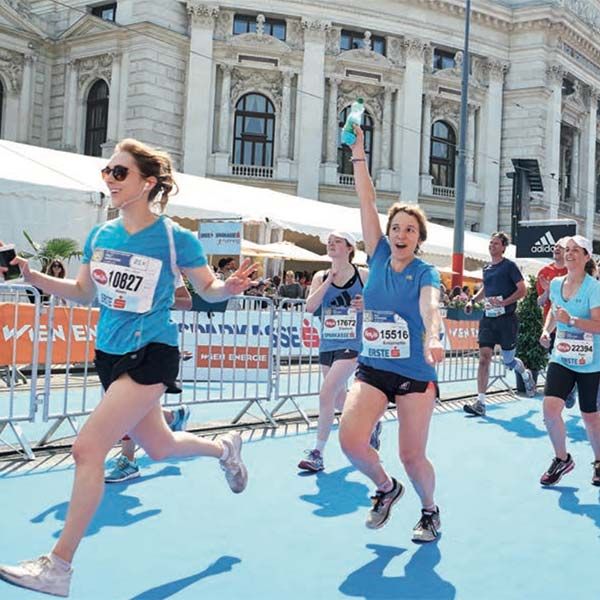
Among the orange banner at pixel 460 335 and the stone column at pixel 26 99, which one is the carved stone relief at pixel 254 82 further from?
the orange banner at pixel 460 335

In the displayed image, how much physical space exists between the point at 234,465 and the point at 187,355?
11.3 ft

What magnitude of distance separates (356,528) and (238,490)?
71 cm

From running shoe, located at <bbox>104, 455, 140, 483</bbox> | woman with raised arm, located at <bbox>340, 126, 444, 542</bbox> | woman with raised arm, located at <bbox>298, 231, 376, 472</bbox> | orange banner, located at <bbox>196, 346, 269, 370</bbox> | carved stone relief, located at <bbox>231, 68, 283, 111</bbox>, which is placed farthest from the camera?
carved stone relief, located at <bbox>231, 68, 283, 111</bbox>

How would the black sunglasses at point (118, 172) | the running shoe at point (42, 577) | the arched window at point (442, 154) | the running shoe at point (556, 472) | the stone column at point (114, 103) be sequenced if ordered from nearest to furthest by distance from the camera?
1. the running shoe at point (42, 577)
2. the black sunglasses at point (118, 172)
3. the running shoe at point (556, 472)
4. the stone column at point (114, 103)
5. the arched window at point (442, 154)

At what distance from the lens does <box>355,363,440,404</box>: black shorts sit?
3898mm

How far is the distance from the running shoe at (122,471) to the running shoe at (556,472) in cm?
293

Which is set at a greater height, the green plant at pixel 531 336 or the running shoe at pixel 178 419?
the green plant at pixel 531 336

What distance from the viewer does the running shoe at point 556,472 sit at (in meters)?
5.41

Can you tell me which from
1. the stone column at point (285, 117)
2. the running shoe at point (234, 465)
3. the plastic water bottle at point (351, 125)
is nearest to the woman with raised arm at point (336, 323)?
the running shoe at point (234, 465)

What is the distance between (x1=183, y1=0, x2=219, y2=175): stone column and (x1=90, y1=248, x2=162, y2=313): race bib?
31.4 m

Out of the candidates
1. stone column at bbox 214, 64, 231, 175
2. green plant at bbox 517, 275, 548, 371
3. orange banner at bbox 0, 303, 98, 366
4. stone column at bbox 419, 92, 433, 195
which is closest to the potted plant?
green plant at bbox 517, 275, 548, 371

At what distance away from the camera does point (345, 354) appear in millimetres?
5832

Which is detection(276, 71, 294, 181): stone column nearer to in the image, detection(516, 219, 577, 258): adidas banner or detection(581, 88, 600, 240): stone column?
detection(581, 88, 600, 240): stone column

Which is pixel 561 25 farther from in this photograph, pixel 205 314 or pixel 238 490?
pixel 238 490
